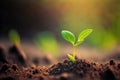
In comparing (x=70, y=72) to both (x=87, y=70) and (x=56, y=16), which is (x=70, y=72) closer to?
(x=87, y=70)

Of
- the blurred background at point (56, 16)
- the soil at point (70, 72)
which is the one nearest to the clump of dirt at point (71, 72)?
the soil at point (70, 72)

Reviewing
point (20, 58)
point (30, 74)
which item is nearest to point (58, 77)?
point (30, 74)

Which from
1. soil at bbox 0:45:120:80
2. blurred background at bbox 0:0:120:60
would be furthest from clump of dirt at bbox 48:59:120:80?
blurred background at bbox 0:0:120:60

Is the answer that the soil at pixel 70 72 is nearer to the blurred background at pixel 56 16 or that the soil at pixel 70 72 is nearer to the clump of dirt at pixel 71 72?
the clump of dirt at pixel 71 72

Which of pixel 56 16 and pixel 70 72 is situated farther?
pixel 56 16

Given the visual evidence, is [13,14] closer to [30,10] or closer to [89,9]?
[30,10]

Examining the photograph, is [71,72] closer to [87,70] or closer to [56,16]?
[87,70]

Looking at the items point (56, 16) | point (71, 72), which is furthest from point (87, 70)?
point (56, 16)

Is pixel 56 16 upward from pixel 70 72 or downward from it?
upward

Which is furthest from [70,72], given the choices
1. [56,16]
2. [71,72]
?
[56,16]
